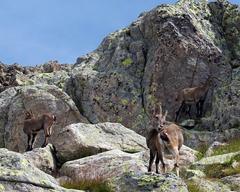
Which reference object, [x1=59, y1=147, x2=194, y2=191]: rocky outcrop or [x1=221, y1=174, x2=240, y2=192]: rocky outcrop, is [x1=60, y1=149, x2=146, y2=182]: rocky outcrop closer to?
[x1=59, y1=147, x2=194, y2=191]: rocky outcrop

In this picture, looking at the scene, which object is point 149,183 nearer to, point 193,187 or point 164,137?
point 193,187

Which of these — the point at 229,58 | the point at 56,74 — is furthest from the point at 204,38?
the point at 56,74

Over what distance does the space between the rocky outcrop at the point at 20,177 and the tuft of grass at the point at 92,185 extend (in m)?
2.62

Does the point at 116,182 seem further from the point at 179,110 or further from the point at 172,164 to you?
the point at 179,110

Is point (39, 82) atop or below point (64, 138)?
atop

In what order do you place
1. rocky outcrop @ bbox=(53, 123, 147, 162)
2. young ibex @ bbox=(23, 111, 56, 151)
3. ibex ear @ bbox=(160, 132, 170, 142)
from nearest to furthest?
ibex ear @ bbox=(160, 132, 170, 142)
rocky outcrop @ bbox=(53, 123, 147, 162)
young ibex @ bbox=(23, 111, 56, 151)

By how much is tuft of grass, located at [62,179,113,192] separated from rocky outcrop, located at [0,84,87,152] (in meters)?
16.4

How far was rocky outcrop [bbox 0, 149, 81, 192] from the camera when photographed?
44.4ft

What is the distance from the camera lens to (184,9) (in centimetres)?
3831

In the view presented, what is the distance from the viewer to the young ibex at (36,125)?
1230 inches

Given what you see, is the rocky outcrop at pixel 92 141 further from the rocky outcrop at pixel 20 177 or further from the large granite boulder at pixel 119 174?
the rocky outcrop at pixel 20 177

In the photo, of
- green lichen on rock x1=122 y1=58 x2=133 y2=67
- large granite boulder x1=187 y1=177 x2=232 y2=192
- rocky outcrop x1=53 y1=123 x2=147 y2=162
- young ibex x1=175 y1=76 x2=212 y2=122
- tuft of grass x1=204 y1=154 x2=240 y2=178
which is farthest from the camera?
green lichen on rock x1=122 y1=58 x2=133 y2=67

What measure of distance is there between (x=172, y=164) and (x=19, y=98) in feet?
48.9

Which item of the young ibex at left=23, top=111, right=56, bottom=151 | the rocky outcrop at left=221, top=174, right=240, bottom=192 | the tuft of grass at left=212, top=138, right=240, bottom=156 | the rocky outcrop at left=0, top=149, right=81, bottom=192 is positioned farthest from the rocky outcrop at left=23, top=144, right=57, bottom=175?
the rocky outcrop at left=0, top=149, right=81, bottom=192
